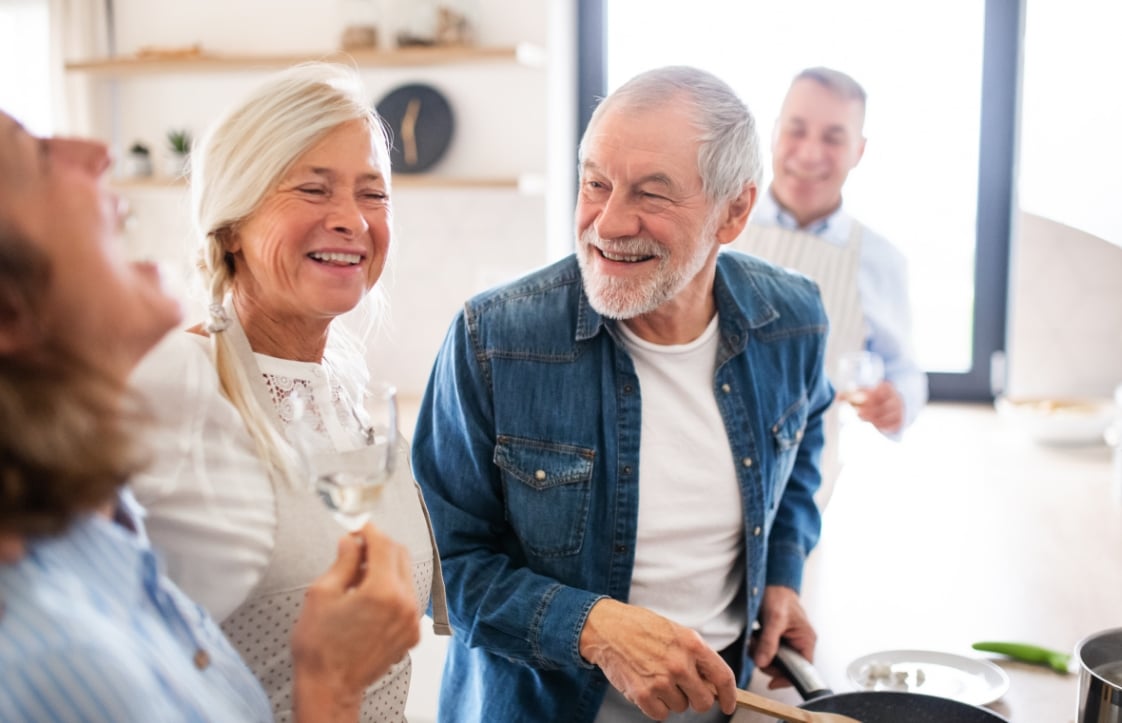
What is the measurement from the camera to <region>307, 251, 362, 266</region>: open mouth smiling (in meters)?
1.23

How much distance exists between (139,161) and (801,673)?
9.45 feet

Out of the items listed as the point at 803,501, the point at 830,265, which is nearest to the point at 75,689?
the point at 803,501

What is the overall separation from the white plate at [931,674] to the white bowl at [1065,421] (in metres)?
1.65

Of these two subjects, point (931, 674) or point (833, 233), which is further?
point (833, 233)

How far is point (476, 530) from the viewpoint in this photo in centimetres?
138

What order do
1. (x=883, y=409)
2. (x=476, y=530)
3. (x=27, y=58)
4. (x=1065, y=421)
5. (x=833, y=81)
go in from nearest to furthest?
(x=476, y=530)
(x=883, y=409)
(x=833, y=81)
(x=1065, y=421)
(x=27, y=58)

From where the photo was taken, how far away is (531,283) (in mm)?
1506

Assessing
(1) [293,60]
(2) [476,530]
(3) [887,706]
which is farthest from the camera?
(1) [293,60]

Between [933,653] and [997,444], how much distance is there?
63.2 inches

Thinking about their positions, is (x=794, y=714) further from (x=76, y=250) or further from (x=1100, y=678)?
(x=76, y=250)

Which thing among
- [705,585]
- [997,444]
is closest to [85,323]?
[705,585]

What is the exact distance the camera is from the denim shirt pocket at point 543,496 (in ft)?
4.54

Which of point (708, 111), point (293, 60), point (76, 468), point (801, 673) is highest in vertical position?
point (293, 60)

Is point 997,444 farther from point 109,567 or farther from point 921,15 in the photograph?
point 109,567
